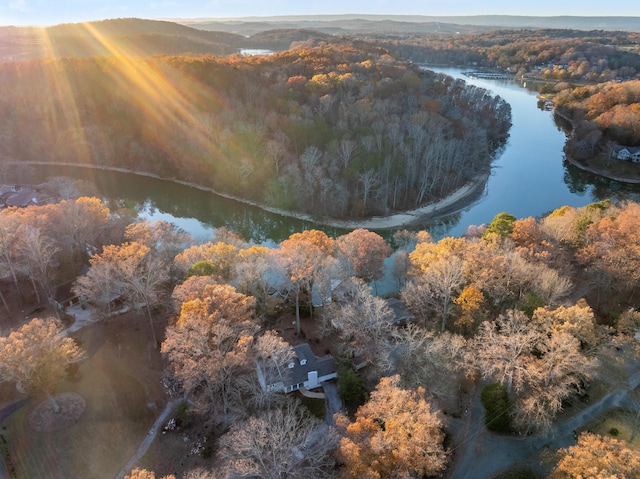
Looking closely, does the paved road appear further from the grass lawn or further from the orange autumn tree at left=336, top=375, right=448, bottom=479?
the grass lawn

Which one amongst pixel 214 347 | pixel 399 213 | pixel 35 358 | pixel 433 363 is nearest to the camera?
pixel 35 358

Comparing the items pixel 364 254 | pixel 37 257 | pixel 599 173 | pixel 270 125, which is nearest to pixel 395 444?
pixel 364 254

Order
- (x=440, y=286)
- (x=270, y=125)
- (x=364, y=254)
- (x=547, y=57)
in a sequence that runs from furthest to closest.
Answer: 1. (x=547, y=57)
2. (x=270, y=125)
3. (x=364, y=254)
4. (x=440, y=286)

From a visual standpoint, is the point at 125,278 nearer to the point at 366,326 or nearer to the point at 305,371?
the point at 305,371

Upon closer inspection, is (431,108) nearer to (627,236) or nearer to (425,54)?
(627,236)

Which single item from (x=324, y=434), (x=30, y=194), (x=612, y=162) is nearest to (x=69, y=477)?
(x=324, y=434)
